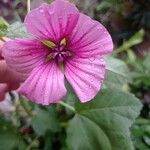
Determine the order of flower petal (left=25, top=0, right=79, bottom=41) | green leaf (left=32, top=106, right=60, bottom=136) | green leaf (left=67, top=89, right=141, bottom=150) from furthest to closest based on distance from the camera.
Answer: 1. green leaf (left=32, top=106, right=60, bottom=136)
2. green leaf (left=67, top=89, right=141, bottom=150)
3. flower petal (left=25, top=0, right=79, bottom=41)

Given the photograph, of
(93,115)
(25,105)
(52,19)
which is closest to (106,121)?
(93,115)

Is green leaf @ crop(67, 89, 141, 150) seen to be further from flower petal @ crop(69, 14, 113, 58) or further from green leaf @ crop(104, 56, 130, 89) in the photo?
flower petal @ crop(69, 14, 113, 58)

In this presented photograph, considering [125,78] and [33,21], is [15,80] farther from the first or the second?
[125,78]

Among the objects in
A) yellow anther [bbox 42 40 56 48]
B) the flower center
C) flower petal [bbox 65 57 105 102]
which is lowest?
flower petal [bbox 65 57 105 102]

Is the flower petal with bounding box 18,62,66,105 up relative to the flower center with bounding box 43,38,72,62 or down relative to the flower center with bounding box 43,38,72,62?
down

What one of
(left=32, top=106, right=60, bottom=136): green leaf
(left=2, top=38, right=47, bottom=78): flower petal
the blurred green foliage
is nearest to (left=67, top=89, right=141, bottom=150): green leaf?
the blurred green foliage

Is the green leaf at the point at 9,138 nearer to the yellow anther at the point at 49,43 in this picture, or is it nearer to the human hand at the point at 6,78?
the human hand at the point at 6,78

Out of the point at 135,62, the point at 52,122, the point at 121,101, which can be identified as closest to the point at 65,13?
the point at 121,101

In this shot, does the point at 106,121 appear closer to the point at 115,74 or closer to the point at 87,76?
the point at 115,74
